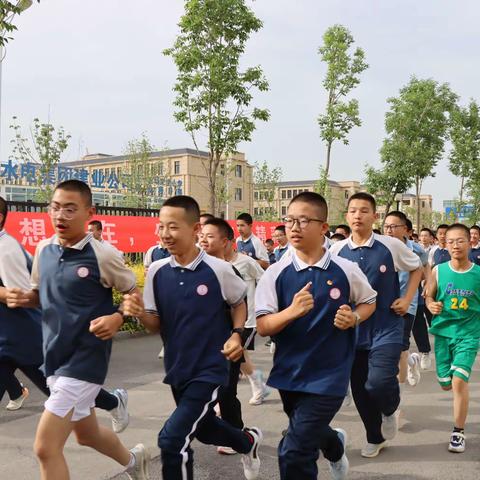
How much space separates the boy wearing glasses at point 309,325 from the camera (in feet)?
11.5

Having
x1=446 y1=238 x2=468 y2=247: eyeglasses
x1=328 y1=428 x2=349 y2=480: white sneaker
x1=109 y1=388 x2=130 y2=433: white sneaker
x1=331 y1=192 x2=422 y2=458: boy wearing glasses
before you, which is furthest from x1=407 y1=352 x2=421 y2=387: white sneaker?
x1=109 y1=388 x2=130 y2=433: white sneaker

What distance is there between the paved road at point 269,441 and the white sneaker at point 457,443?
0.20 ft

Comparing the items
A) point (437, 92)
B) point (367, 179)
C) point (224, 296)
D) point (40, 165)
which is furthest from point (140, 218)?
point (437, 92)

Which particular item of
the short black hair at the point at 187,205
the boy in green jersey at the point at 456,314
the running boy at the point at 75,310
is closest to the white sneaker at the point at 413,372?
the boy in green jersey at the point at 456,314

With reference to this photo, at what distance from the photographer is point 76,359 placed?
367 centimetres

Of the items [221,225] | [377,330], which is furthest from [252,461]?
[221,225]

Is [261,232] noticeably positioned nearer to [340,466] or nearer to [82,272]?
[340,466]

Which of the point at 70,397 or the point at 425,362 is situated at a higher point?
the point at 70,397

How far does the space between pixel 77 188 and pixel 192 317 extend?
3.27ft

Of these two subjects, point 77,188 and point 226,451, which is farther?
point 226,451

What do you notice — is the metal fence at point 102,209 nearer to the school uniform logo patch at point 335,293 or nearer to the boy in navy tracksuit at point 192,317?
the boy in navy tracksuit at point 192,317

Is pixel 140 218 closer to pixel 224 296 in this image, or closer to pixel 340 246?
pixel 340 246

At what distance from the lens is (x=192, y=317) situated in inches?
152

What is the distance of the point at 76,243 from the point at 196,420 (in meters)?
1.21
